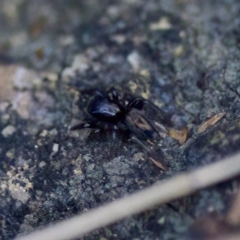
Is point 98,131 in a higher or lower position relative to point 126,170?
higher

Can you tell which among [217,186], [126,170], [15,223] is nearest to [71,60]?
[126,170]

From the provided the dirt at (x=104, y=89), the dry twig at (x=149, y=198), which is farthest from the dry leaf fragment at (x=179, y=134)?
the dry twig at (x=149, y=198)

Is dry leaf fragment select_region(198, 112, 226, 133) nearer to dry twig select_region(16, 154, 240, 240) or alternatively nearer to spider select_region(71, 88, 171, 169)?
spider select_region(71, 88, 171, 169)

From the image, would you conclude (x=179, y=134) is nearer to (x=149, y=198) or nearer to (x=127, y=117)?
(x=127, y=117)

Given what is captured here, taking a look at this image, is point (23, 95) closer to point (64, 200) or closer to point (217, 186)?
point (64, 200)

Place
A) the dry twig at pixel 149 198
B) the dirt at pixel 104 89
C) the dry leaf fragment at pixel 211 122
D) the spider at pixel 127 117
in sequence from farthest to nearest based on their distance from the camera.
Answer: the spider at pixel 127 117 → the dry leaf fragment at pixel 211 122 → the dirt at pixel 104 89 → the dry twig at pixel 149 198

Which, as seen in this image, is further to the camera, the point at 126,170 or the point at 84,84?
the point at 84,84

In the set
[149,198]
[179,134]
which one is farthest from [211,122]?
[149,198]

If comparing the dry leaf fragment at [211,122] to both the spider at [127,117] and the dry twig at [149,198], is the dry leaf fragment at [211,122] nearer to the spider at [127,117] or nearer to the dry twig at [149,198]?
the spider at [127,117]
